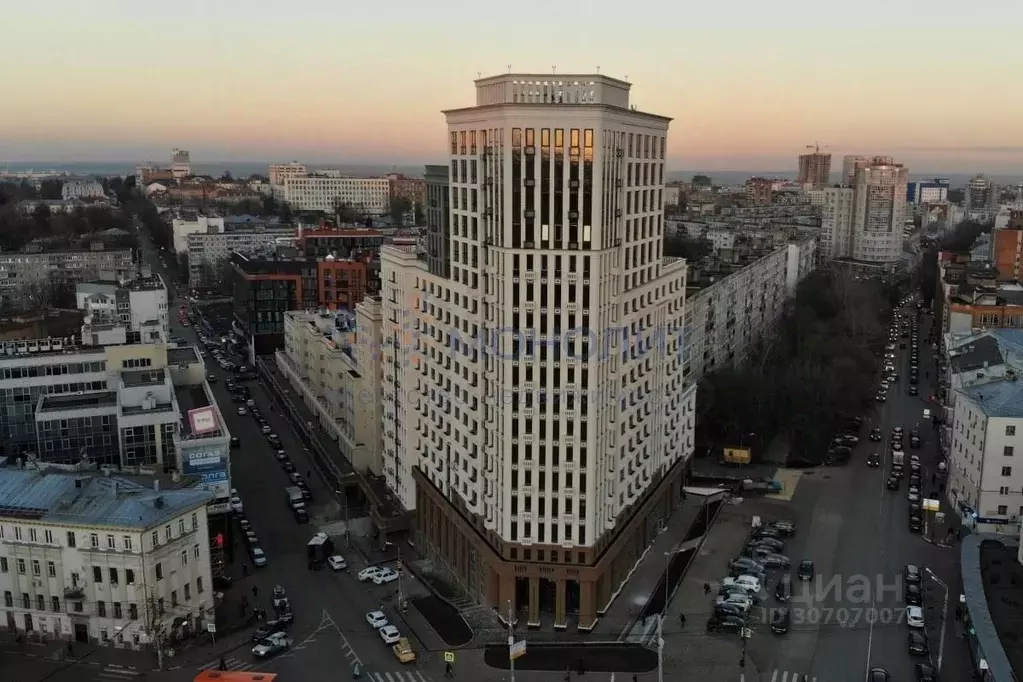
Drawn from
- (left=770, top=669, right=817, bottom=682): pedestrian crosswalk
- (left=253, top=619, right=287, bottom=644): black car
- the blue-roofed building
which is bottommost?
(left=253, top=619, right=287, bottom=644): black car

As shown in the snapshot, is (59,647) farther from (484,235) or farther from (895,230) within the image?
(895,230)

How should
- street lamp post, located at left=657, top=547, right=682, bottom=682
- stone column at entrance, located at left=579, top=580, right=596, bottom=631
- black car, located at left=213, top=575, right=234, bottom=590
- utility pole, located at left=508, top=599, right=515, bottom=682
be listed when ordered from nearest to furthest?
street lamp post, located at left=657, top=547, right=682, bottom=682 → utility pole, located at left=508, top=599, right=515, bottom=682 → stone column at entrance, located at left=579, top=580, right=596, bottom=631 → black car, located at left=213, top=575, right=234, bottom=590

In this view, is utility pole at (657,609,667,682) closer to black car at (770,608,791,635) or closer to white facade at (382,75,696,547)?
white facade at (382,75,696,547)

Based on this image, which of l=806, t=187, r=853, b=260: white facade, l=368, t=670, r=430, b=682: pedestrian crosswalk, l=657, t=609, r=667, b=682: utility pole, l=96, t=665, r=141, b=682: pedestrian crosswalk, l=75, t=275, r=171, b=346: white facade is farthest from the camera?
l=806, t=187, r=853, b=260: white facade

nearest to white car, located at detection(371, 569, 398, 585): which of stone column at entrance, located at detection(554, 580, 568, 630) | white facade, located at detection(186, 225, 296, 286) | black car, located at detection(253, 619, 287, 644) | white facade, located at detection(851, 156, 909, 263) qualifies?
black car, located at detection(253, 619, 287, 644)

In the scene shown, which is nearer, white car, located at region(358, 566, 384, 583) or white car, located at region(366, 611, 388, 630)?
white car, located at region(366, 611, 388, 630)

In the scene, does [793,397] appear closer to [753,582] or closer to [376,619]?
[753,582]

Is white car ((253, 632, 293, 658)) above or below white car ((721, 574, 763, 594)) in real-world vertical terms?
below
